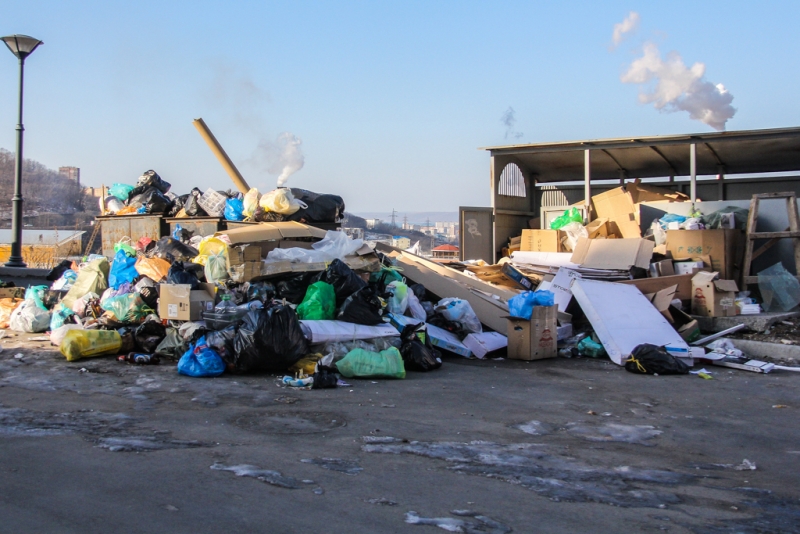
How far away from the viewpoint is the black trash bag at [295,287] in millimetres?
7465

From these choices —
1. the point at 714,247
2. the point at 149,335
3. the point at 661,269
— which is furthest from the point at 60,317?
the point at 714,247

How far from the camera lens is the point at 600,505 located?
A: 3211mm

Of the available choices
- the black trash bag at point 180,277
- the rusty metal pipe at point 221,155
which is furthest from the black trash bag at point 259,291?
the rusty metal pipe at point 221,155

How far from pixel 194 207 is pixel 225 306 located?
10.6 feet

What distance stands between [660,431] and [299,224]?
5.34 m

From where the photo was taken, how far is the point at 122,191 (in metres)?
10.5

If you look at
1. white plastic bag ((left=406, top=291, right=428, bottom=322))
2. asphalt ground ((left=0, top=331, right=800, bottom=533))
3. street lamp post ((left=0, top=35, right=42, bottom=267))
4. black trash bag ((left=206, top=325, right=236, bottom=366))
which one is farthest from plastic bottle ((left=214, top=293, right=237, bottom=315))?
street lamp post ((left=0, top=35, right=42, bottom=267))

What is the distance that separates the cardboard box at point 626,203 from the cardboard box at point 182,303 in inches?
295

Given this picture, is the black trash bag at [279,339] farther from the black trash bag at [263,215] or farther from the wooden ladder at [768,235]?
the wooden ladder at [768,235]

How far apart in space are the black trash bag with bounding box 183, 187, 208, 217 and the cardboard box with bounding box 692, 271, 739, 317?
23.3 ft

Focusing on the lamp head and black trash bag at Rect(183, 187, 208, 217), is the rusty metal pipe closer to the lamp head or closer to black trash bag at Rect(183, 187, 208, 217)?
black trash bag at Rect(183, 187, 208, 217)

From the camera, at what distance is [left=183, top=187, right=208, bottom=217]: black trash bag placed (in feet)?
31.5

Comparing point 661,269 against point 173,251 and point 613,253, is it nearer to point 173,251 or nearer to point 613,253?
point 613,253

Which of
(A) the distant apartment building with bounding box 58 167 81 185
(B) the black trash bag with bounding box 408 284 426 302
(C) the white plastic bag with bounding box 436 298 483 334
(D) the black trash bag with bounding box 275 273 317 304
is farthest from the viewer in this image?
(A) the distant apartment building with bounding box 58 167 81 185
